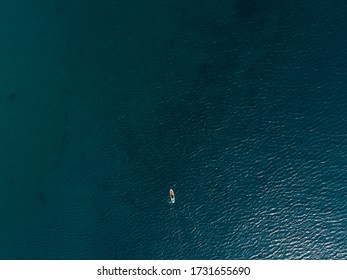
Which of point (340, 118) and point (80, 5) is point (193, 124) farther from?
Result: point (80, 5)

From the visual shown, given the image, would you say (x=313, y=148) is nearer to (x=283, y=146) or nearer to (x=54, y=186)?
(x=283, y=146)

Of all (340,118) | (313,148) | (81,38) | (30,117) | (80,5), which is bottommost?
(313,148)

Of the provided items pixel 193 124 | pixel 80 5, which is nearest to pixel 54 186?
pixel 193 124

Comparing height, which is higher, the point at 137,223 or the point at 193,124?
the point at 193,124
